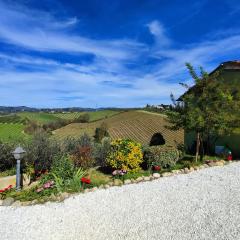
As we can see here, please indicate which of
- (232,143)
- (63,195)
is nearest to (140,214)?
(63,195)

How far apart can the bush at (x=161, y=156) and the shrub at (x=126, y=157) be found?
46 centimetres

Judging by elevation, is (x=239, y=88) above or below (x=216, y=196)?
above

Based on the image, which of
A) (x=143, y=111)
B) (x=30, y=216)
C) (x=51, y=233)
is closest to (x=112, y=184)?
(x=30, y=216)

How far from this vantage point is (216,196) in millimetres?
9117

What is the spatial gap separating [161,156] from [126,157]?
150 cm

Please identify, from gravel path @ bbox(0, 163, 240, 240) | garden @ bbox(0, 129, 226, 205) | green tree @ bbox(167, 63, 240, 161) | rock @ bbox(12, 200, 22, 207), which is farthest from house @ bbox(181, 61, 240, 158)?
rock @ bbox(12, 200, 22, 207)

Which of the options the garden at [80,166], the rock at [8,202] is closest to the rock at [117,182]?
the garden at [80,166]

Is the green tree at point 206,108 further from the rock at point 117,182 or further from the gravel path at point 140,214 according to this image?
the rock at point 117,182

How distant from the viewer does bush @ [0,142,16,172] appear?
54.4 ft

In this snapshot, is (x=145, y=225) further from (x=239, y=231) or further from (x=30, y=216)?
(x=30, y=216)

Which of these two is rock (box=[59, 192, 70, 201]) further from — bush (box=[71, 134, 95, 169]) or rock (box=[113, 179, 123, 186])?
bush (box=[71, 134, 95, 169])

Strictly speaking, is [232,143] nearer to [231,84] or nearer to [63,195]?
[231,84]

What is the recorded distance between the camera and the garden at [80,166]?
10.7 m

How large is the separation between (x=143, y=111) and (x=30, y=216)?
5623 centimetres
